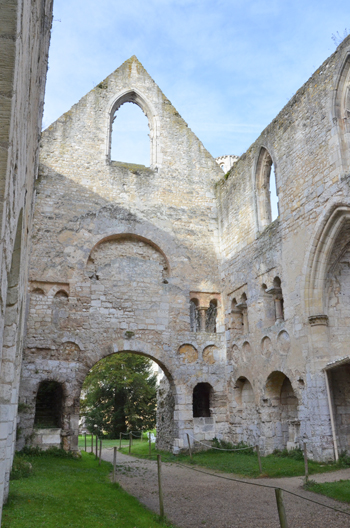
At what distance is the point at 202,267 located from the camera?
1423 cm

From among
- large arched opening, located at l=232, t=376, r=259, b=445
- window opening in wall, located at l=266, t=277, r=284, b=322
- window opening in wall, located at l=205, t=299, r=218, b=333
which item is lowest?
large arched opening, located at l=232, t=376, r=259, b=445

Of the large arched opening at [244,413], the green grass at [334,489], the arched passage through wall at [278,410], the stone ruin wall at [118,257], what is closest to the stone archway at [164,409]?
the stone ruin wall at [118,257]

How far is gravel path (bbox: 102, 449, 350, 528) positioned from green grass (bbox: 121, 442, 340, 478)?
41 centimetres

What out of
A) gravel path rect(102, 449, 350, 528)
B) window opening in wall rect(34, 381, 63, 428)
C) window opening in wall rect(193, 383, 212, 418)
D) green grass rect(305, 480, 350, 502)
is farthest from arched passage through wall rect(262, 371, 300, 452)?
window opening in wall rect(34, 381, 63, 428)

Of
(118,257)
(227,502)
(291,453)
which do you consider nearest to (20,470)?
(227,502)

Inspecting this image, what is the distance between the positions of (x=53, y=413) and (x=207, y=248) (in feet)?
22.0

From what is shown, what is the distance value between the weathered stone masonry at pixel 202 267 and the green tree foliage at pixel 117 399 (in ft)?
19.5

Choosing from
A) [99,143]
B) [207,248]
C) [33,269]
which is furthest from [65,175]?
[207,248]

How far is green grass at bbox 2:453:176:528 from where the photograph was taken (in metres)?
5.08

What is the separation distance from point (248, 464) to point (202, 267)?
20.4ft

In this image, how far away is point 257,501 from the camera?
668 cm

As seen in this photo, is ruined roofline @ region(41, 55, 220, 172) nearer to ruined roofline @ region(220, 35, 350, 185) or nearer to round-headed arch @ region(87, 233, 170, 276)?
round-headed arch @ region(87, 233, 170, 276)

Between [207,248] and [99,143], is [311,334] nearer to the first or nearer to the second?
[207,248]

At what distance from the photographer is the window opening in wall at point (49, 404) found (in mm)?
12266
